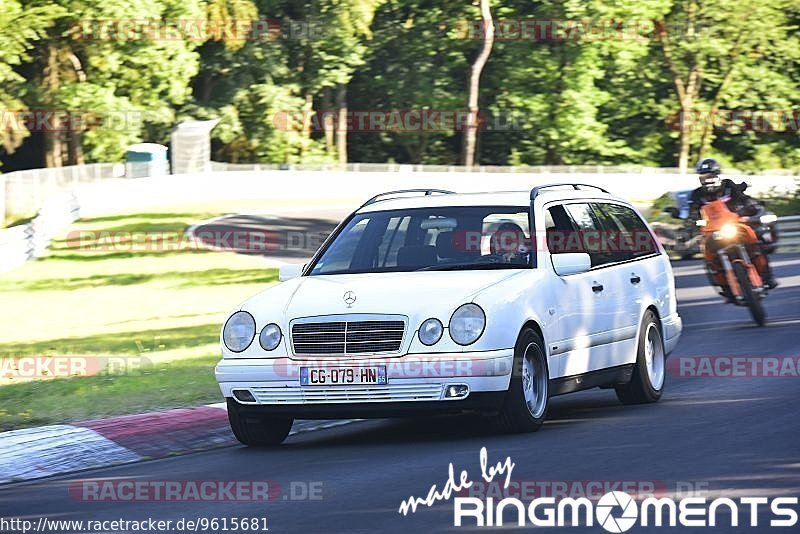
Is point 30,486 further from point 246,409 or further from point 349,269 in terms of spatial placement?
point 349,269

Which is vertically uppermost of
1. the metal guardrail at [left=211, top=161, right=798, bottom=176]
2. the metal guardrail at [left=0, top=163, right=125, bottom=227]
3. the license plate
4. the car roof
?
the car roof

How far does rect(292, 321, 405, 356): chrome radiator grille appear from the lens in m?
9.61

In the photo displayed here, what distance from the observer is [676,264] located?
28.9 metres

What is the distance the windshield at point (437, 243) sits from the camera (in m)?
10.6

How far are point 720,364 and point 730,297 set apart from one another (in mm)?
3807

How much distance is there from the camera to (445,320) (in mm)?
9555

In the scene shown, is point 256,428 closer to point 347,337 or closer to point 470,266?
point 347,337

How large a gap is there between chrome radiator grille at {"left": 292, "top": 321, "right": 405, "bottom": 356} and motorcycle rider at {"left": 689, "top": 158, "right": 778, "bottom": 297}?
9.02 m

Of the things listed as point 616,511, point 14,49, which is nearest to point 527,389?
point 616,511

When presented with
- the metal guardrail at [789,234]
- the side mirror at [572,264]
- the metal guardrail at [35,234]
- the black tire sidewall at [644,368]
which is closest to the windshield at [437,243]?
the side mirror at [572,264]

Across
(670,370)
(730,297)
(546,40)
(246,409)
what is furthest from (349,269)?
(546,40)
